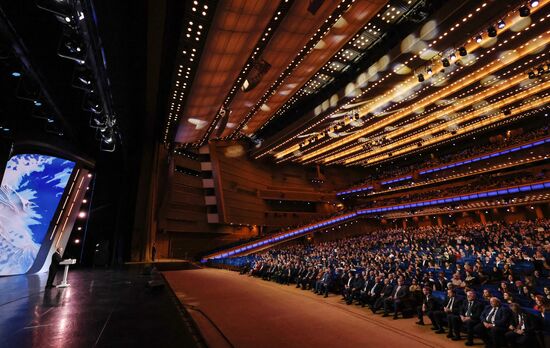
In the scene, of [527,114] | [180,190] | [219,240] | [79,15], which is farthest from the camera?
[219,240]

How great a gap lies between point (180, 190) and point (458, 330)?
23.0 meters

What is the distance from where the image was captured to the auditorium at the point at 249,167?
15.0 ft

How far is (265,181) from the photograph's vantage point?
32531 millimetres

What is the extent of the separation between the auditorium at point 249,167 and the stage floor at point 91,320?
0.13 feet

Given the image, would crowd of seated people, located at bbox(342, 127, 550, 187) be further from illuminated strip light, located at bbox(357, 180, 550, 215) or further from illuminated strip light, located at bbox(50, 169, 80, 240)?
illuminated strip light, located at bbox(50, 169, 80, 240)

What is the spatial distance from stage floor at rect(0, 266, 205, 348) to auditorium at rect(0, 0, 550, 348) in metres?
0.04

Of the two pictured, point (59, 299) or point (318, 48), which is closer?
point (59, 299)

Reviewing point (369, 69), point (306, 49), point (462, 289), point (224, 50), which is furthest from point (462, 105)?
point (462, 289)

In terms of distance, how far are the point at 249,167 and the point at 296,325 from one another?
86.6 ft

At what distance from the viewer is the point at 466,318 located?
14.5ft

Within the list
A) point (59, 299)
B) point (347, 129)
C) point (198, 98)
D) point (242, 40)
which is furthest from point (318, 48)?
point (59, 299)

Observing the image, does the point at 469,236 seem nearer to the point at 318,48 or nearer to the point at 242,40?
the point at 318,48

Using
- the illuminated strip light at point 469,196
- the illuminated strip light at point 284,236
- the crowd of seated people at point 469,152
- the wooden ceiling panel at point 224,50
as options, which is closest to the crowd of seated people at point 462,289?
the illuminated strip light at point 469,196

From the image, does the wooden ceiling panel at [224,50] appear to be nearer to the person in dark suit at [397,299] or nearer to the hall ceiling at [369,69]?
the hall ceiling at [369,69]
